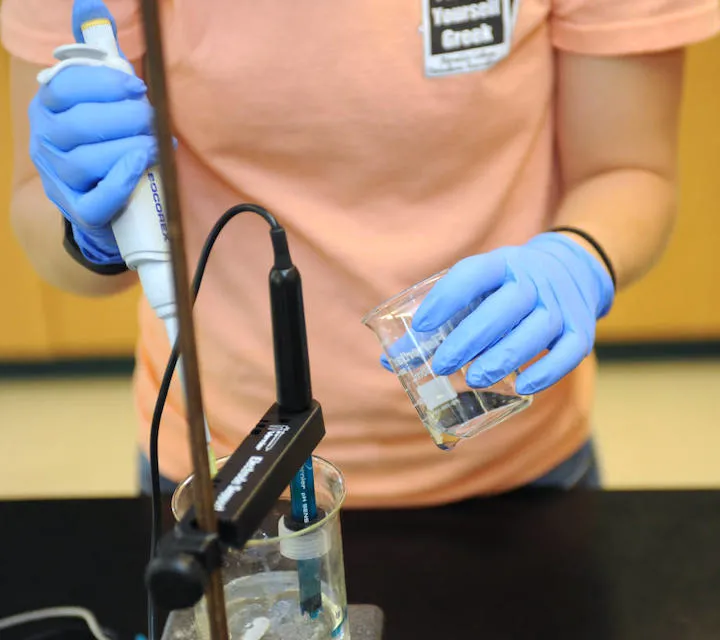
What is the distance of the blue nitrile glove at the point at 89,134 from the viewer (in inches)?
25.8

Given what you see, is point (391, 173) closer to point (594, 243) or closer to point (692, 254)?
point (594, 243)

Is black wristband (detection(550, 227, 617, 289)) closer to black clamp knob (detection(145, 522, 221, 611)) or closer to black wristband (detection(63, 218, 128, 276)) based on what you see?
black wristband (detection(63, 218, 128, 276))

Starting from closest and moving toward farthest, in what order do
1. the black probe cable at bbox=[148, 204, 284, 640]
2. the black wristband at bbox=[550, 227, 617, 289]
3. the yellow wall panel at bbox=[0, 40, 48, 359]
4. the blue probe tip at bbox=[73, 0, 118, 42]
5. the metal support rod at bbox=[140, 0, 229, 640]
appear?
1. the metal support rod at bbox=[140, 0, 229, 640]
2. the black probe cable at bbox=[148, 204, 284, 640]
3. the blue probe tip at bbox=[73, 0, 118, 42]
4. the black wristband at bbox=[550, 227, 617, 289]
5. the yellow wall panel at bbox=[0, 40, 48, 359]

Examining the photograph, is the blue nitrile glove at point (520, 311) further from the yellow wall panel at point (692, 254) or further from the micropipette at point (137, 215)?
the yellow wall panel at point (692, 254)

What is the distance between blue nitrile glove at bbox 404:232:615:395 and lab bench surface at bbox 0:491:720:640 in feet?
0.47

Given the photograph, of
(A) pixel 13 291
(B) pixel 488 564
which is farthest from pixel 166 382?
(A) pixel 13 291

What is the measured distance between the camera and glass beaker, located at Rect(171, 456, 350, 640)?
474 mm

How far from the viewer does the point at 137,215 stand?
555 mm

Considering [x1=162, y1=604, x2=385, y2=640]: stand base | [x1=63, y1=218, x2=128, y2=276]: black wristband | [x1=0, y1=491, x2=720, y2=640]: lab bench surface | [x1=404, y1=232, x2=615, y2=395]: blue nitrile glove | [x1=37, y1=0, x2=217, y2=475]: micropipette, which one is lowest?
[x1=0, y1=491, x2=720, y2=640]: lab bench surface

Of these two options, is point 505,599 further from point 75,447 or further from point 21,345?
point 21,345

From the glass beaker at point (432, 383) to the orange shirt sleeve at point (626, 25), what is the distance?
315 millimetres

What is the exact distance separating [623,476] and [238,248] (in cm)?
143

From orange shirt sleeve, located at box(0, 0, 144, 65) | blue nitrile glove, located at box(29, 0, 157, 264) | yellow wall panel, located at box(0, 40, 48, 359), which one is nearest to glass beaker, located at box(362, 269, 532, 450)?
blue nitrile glove, located at box(29, 0, 157, 264)

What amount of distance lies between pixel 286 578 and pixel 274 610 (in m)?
0.02
